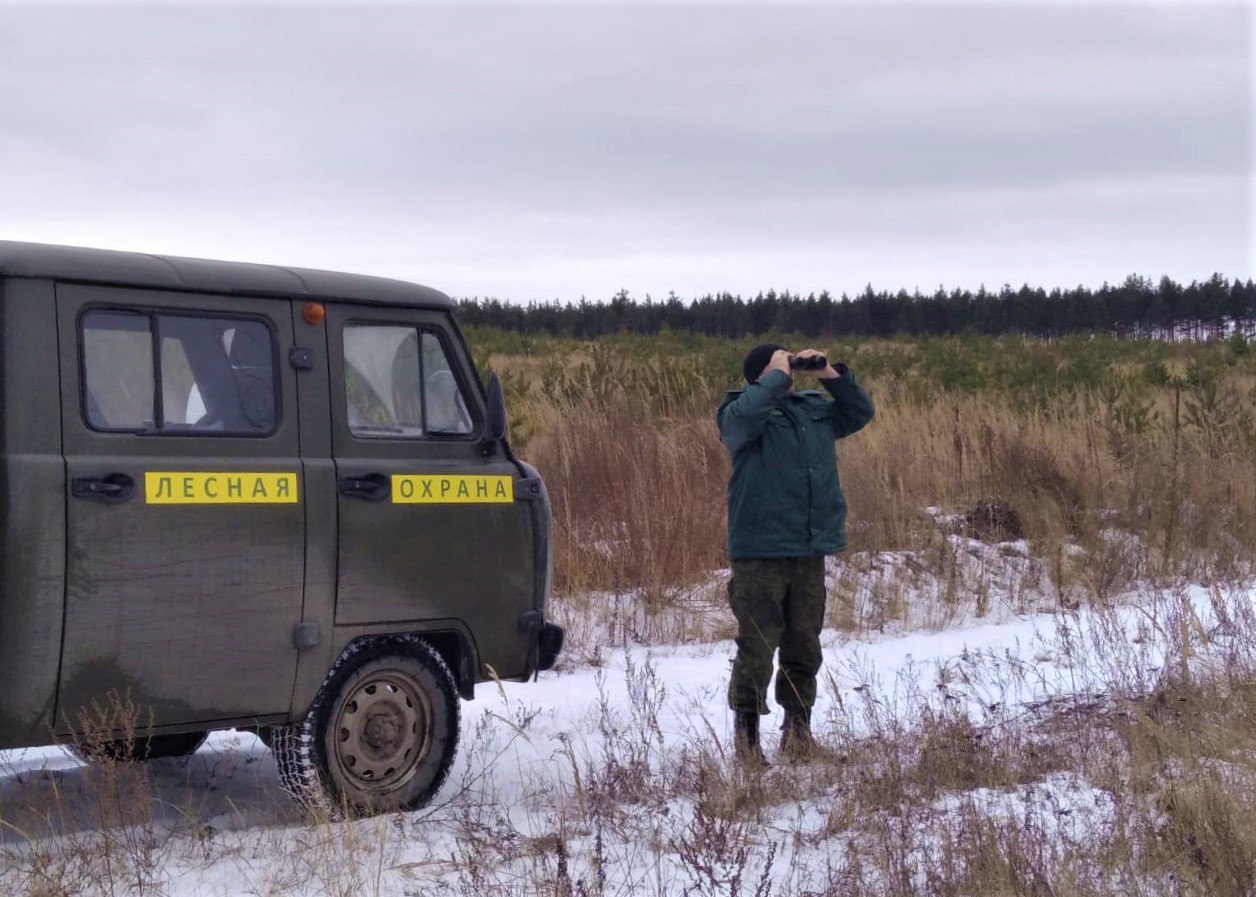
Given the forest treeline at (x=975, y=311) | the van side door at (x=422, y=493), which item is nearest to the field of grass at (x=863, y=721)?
the van side door at (x=422, y=493)

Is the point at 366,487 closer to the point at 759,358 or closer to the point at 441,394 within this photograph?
the point at 441,394

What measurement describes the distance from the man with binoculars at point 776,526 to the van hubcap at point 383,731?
1372 mm

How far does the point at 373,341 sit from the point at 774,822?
251 cm

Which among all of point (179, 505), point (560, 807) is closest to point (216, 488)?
point (179, 505)

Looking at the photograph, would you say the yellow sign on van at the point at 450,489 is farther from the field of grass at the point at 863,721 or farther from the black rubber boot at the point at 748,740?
the black rubber boot at the point at 748,740

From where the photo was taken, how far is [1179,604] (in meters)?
8.86

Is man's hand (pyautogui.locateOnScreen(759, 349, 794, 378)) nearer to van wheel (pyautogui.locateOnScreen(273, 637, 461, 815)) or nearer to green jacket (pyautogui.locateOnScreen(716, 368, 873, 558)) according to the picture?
green jacket (pyautogui.locateOnScreen(716, 368, 873, 558))

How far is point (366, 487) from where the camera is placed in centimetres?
541

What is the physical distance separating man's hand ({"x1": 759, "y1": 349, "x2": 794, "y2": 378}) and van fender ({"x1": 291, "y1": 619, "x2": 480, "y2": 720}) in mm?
1720

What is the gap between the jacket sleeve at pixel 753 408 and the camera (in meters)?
5.86

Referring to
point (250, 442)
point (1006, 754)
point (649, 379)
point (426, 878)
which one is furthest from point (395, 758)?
point (649, 379)

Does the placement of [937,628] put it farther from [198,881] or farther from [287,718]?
[198,881]

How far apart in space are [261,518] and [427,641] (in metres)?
0.98

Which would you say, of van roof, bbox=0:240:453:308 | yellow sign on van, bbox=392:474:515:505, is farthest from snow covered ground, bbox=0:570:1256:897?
van roof, bbox=0:240:453:308
